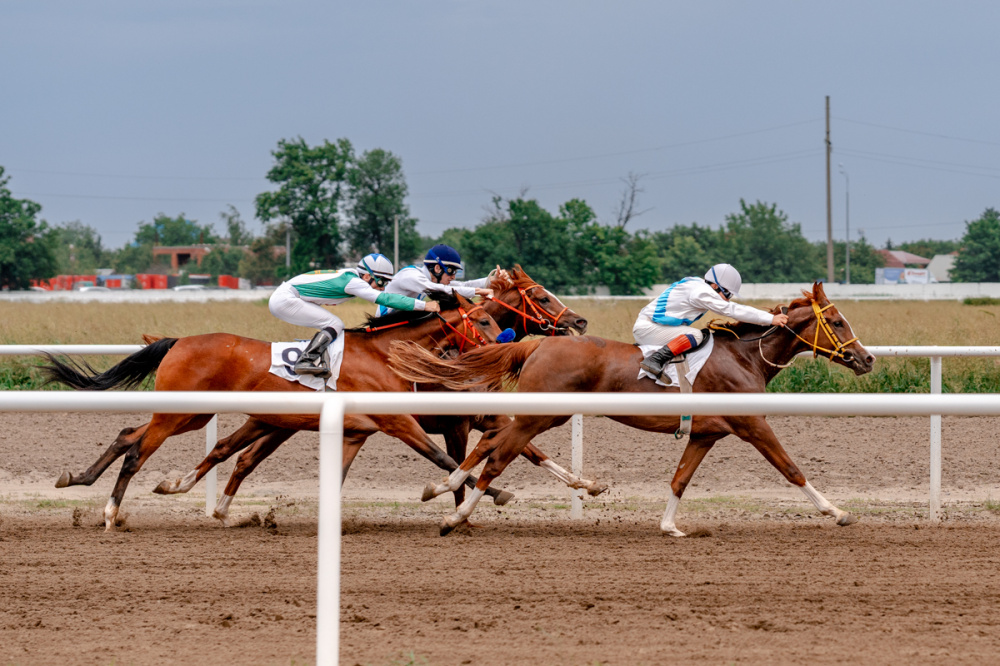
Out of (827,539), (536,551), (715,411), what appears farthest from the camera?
(827,539)

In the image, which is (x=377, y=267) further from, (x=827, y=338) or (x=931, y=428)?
(x=931, y=428)

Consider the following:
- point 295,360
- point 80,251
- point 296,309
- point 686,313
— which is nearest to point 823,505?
point 686,313

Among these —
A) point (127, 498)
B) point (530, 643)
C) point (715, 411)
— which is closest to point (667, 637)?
point (530, 643)

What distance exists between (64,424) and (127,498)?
2.14 metres

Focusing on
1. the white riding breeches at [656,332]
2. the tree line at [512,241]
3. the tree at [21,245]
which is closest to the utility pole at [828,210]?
the tree line at [512,241]

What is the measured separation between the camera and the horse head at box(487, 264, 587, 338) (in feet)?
22.8

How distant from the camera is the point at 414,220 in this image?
56125 mm

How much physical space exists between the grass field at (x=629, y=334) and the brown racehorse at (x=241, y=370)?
445 centimetres

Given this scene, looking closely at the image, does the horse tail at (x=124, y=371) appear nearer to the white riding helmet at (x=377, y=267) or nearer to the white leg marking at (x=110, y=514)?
the white leg marking at (x=110, y=514)

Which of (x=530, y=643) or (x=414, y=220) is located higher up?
(x=414, y=220)

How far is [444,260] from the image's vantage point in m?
7.16

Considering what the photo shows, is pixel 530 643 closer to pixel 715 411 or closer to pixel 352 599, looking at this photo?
pixel 352 599

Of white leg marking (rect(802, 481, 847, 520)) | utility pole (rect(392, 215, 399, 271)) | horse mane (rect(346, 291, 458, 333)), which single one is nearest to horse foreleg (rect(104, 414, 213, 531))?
horse mane (rect(346, 291, 458, 333))

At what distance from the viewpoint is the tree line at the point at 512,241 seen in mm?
45719
